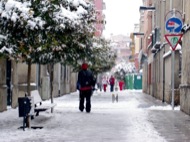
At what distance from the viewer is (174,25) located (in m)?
20.3

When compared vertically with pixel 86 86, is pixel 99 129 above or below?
below

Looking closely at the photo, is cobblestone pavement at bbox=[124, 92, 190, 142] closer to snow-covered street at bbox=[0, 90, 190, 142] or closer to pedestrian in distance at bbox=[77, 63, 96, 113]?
snow-covered street at bbox=[0, 90, 190, 142]

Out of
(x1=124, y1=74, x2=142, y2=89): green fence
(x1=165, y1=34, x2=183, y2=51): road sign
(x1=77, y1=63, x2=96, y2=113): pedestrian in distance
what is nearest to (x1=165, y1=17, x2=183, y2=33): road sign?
(x1=165, y1=34, x2=183, y2=51): road sign

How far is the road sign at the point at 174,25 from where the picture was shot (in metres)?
20.2

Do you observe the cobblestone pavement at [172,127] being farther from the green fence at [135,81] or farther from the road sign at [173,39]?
the green fence at [135,81]

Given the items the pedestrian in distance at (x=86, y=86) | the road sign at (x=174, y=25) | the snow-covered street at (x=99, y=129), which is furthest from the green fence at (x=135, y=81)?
the snow-covered street at (x=99, y=129)

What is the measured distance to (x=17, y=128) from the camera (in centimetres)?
1366

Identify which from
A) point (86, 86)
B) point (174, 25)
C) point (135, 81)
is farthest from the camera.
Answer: point (135, 81)

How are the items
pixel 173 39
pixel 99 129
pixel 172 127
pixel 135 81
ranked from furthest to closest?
pixel 135 81, pixel 173 39, pixel 172 127, pixel 99 129

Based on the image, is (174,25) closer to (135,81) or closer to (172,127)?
(172,127)

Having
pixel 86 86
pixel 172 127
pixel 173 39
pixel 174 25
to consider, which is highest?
pixel 174 25

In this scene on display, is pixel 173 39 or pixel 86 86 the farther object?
pixel 173 39

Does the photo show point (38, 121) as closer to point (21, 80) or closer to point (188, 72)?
point (188, 72)

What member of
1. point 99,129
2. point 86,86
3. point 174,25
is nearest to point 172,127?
point 99,129
